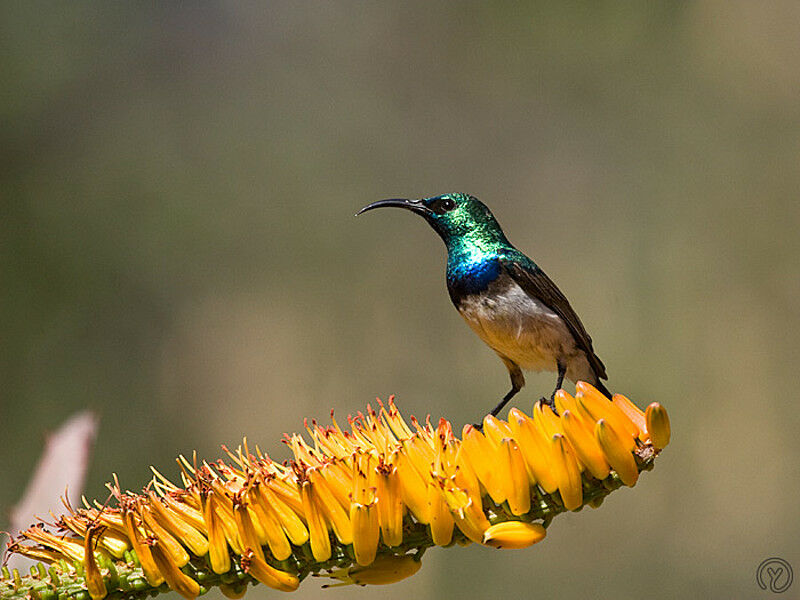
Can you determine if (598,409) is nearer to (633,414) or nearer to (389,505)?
(633,414)

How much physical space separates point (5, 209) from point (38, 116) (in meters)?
0.95

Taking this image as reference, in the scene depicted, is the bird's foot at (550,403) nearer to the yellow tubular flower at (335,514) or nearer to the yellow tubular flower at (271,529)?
the yellow tubular flower at (335,514)

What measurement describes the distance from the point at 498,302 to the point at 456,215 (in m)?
0.27

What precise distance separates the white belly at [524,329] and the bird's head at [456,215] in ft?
0.57

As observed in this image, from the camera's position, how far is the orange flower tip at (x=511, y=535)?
194 centimetres

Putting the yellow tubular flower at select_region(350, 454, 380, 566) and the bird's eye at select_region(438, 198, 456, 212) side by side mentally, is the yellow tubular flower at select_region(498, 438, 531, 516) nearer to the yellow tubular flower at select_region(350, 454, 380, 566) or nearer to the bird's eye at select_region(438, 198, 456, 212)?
the yellow tubular flower at select_region(350, 454, 380, 566)

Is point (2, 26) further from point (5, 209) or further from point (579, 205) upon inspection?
point (579, 205)

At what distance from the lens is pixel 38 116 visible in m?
8.23

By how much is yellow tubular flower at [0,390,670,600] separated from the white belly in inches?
28.8

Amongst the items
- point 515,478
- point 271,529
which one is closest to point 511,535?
point 515,478

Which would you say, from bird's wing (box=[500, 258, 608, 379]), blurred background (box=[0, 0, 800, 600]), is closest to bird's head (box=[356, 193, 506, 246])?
bird's wing (box=[500, 258, 608, 379])

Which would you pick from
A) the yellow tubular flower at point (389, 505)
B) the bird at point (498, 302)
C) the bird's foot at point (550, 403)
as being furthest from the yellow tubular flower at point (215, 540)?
the bird at point (498, 302)

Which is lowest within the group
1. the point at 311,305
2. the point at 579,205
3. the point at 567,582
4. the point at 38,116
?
the point at 567,582

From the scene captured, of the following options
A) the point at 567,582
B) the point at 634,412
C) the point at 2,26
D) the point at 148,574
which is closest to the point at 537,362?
the point at 634,412
